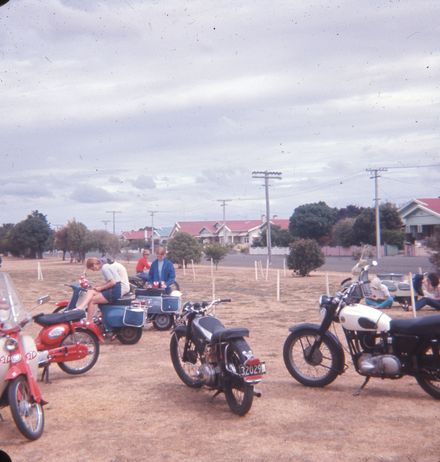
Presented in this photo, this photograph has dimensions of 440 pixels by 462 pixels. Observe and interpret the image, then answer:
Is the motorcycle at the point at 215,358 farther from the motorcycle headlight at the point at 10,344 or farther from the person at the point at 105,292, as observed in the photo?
the person at the point at 105,292

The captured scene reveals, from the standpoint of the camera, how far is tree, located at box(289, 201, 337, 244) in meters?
82.7

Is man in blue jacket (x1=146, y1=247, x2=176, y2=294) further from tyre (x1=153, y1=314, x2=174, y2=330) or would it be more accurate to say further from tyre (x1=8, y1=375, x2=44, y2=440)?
tyre (x1=8, y1=375, x2=44, y2=440)

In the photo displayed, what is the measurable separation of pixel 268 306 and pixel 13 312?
39.9 ft

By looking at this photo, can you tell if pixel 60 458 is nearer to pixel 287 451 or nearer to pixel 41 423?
pixel 41 423

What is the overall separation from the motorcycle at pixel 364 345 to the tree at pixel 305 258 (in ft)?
87.0

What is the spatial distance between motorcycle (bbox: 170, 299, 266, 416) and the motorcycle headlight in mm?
2026

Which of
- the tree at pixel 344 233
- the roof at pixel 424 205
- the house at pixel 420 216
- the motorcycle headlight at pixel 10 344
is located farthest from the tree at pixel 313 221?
the motorcycle headlight at pixel 10 344

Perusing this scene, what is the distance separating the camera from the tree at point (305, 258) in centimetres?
3472

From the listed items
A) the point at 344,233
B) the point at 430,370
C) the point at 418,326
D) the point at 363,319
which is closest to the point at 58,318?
the point at 363,319

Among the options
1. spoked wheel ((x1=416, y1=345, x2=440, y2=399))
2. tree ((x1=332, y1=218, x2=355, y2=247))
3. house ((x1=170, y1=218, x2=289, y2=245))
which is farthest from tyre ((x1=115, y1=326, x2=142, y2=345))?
house ((x1=170, y1=218, x2=289, y2=245))

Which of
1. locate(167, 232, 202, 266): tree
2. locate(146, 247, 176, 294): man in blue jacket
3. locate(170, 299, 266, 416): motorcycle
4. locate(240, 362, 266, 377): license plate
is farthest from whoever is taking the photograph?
locate(167, 232, 202, 266): tree

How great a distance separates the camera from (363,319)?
25.4ft

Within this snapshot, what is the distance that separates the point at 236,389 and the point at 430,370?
6.98 feet

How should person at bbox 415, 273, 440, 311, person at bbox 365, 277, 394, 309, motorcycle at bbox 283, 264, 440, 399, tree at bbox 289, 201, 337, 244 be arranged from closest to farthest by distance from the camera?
motorcycle at bbox 283, 264, 440, 399 < person at bbox 415, 273, 440, 311 < person at bbox 365, 277, 394, 309 < tree at bbox 289, 201, 337, 244
